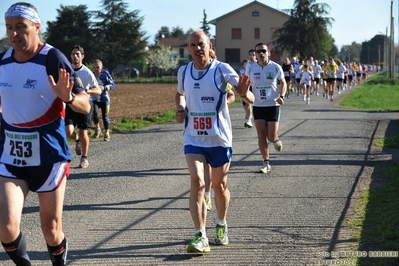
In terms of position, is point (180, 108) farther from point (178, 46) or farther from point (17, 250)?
point (178, 46)

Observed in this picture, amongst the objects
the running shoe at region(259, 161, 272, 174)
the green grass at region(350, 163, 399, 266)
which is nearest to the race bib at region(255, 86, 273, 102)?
the running shoe at region(259, 161, 272, 174)

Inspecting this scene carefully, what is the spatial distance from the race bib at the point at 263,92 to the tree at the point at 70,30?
85.4 metres

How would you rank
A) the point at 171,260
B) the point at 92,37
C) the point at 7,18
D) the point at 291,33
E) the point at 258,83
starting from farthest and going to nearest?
the point at 92,37 < the point at 291,33 < the point at 258,83 < the point at 171,260 < the point at 7,18

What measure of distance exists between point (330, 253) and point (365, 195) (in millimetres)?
3126

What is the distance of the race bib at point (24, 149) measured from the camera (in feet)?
16.0

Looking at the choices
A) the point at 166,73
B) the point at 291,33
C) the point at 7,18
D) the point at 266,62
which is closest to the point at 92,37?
the point at 166,73

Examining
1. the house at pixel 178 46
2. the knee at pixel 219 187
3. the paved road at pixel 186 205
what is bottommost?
the paved road at pixel 186 205

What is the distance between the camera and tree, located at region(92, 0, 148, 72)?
322 ft

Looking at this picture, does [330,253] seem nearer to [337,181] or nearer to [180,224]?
[180,224]

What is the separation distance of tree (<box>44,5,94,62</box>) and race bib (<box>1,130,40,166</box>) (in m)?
91.3

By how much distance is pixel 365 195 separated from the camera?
920 centimetres

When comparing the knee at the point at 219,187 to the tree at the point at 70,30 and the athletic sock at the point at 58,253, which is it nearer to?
the athletic sock at the point at 58,253

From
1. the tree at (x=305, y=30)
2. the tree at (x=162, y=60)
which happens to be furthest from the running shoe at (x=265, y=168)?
the tree at (x=162, y=60)

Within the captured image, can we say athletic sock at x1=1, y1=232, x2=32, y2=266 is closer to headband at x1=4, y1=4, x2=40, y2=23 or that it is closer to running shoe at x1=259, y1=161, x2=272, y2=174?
headband at x1=4, y1=4, x2=40, y2=23
